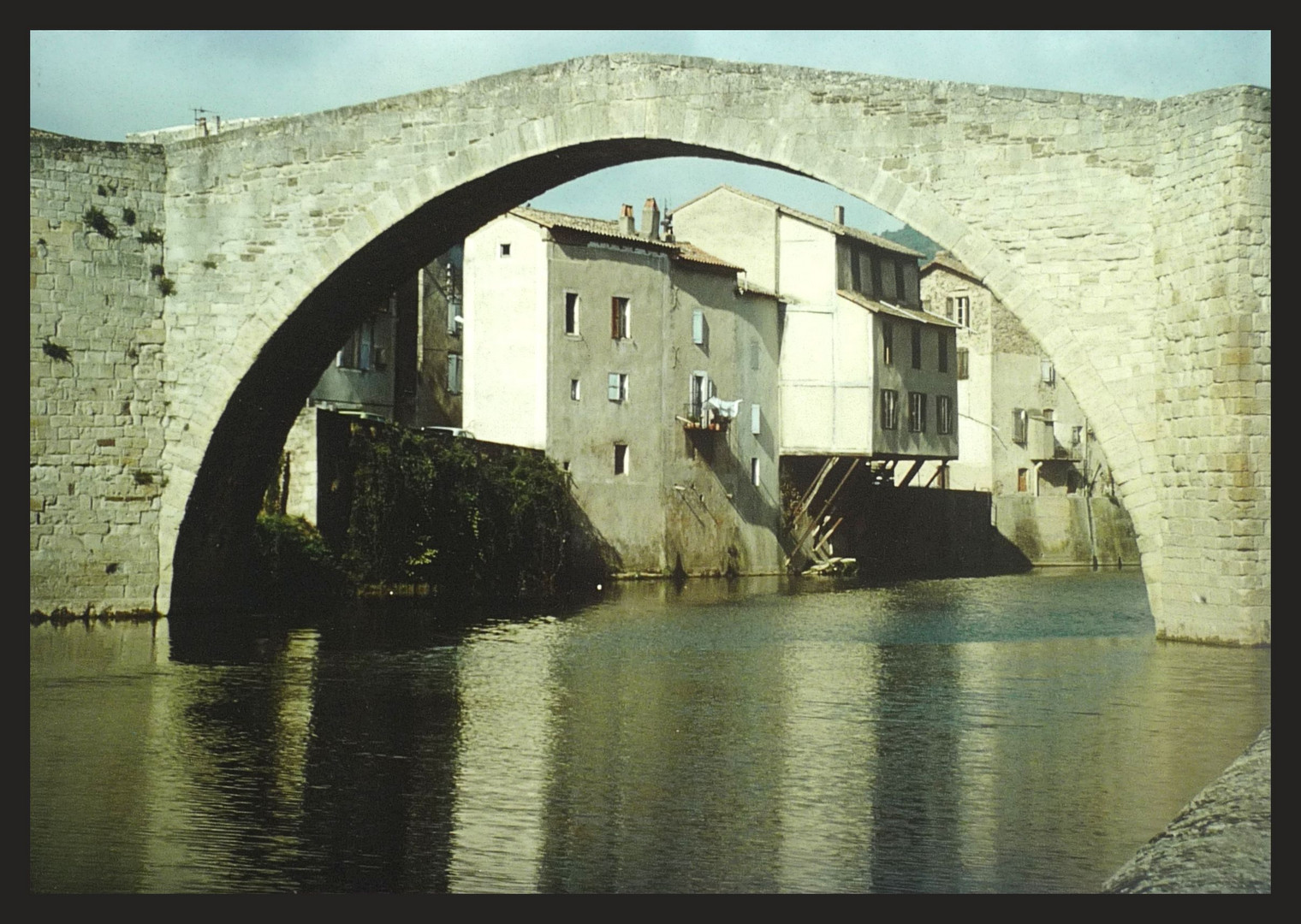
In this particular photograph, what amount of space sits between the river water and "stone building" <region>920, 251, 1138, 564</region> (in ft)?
81.7

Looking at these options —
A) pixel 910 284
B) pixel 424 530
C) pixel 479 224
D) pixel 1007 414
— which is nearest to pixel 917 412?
pixel 910 284

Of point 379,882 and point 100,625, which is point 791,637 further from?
point 379,882

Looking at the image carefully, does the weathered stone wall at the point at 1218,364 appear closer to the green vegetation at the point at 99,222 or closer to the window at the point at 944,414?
the green vegetation at the point at 99,222

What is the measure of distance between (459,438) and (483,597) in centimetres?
228

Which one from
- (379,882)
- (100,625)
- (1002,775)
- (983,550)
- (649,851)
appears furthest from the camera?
(983,550)

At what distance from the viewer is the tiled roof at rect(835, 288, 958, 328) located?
102 ft

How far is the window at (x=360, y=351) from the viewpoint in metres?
27.2

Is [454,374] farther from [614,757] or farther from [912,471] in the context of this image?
[614,757]

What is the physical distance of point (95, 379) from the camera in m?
15.4

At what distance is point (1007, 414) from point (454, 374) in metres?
15.3

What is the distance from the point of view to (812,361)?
31.6 m

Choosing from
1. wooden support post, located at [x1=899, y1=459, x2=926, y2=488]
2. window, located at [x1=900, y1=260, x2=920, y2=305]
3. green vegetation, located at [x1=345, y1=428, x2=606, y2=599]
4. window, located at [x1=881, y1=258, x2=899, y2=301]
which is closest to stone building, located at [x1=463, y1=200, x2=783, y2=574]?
green vegetation, located at [x1=345, y1=428, x2=606, y2=599]

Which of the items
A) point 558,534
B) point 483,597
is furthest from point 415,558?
point 558,534

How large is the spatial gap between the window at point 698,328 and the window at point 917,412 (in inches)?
197
